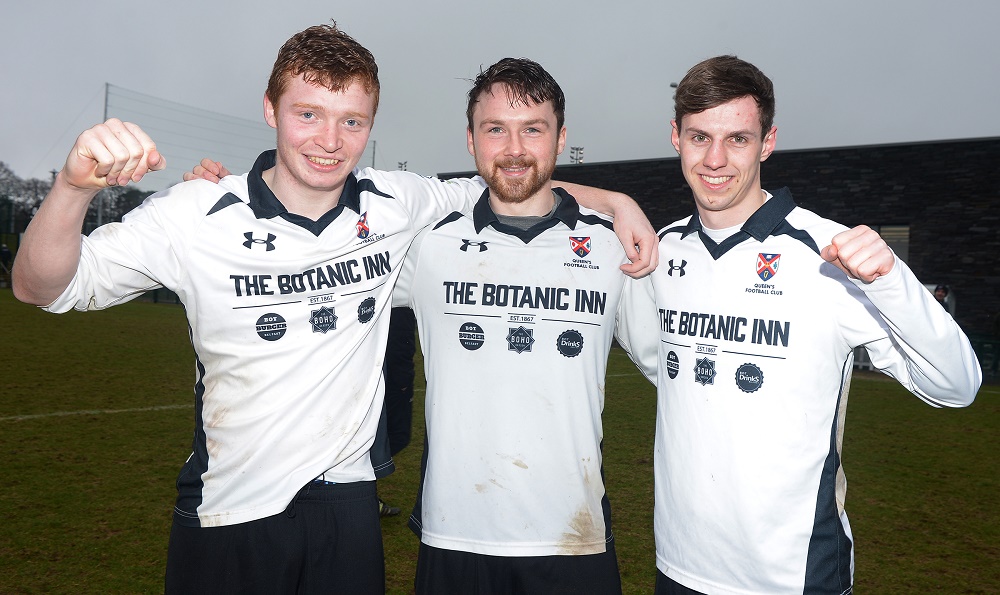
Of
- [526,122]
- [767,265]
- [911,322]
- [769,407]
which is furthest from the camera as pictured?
[526,122]

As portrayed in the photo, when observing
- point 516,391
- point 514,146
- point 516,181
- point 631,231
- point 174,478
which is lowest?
point 174,478

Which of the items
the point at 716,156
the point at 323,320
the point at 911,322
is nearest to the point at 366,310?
the point at 323,320

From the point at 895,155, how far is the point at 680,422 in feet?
67.7

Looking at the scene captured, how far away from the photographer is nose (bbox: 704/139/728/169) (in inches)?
96.6

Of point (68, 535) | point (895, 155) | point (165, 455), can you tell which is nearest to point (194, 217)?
point (68, 535)

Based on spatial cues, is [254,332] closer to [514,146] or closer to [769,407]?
[514,146]

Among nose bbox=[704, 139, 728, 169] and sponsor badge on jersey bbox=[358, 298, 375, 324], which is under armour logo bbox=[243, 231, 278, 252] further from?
nose bbox=[704, 139, 728, 169]

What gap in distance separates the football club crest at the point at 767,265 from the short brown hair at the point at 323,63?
1410mm

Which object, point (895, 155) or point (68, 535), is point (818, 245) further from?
point (895, 155)

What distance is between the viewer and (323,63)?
8.06 feet

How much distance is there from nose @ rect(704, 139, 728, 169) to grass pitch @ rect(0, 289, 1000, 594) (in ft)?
8.73

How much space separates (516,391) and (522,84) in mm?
1117


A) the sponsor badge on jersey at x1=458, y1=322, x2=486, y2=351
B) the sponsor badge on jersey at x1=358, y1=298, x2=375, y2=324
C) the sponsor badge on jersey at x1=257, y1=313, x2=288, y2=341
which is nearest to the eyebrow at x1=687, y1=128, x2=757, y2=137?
the sponsor badge on jersey at x1=458, y1=322, x2=486, y2=351

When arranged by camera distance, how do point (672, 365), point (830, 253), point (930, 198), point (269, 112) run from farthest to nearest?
point (930, 198) < point (269, 112) < point (672, 365) < point (830, 253)
